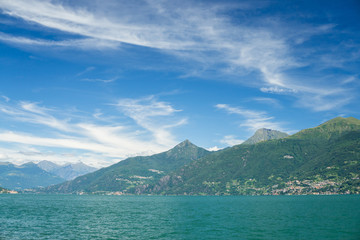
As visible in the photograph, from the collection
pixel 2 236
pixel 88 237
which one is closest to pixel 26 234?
pixel 2 236

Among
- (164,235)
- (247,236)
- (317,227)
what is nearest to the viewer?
(247,236)

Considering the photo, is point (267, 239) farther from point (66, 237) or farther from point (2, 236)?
point (2, 236)

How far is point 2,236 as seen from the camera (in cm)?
7119

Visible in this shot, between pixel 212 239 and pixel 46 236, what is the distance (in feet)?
140

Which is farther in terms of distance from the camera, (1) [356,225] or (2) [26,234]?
(1) [356,225]

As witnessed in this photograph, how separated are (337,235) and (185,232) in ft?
125

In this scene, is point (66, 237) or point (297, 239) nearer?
point (297, 239)

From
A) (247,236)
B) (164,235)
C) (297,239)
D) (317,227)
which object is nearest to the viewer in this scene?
(297,239)

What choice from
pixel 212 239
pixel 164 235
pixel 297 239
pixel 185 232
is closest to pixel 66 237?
pixel 164 235

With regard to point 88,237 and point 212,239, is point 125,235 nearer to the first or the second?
point 88,237

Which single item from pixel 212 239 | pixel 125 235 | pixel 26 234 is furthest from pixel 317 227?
pixel 26 234

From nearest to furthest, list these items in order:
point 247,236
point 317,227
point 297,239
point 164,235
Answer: point 297,239 < point 247,236 < point 164,235 < point 317,227

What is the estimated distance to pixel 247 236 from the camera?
227 feet

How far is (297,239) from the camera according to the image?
209ft
